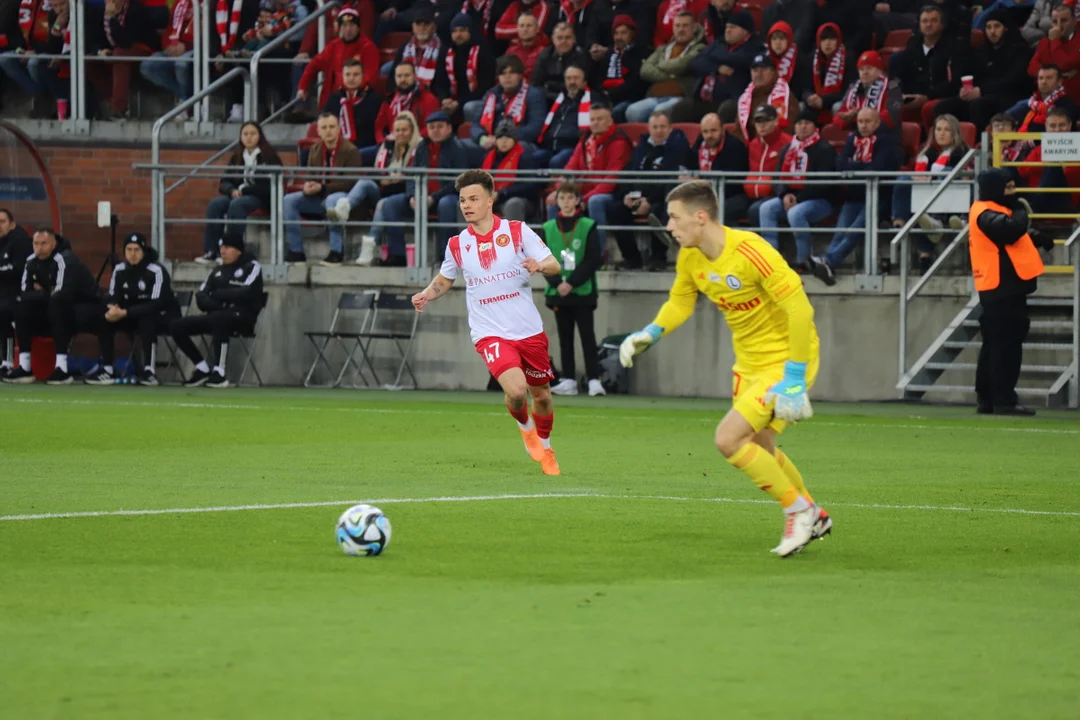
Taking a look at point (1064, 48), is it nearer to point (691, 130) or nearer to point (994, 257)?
point (994, 257)

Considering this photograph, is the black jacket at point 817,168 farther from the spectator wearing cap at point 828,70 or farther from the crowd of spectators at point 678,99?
the spectator wearing cap at point 828,70

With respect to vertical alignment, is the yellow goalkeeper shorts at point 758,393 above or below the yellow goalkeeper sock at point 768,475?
above

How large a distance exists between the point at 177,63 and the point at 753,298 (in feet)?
64.7

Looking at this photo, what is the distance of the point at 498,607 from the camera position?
653 cm

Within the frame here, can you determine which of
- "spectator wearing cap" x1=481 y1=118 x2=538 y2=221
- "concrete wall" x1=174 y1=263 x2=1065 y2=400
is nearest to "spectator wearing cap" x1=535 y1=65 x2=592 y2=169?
"spectator wearing cap" x1=481 y1=118 x2=538 y2=221

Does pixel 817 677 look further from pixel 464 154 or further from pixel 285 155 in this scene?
pixel 285 155

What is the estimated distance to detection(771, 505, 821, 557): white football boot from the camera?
7.95m

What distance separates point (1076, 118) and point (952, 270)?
2223mm

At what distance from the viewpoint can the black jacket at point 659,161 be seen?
68.9 ft

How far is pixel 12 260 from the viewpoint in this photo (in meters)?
23.5

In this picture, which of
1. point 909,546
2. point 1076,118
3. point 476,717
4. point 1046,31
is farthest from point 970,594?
point 1046,31

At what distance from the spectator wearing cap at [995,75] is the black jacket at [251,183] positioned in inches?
341

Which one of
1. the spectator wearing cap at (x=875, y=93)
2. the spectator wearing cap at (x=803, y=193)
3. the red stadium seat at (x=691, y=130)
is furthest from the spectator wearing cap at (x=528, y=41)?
the spectator wearing cap at (x=875, y=93)

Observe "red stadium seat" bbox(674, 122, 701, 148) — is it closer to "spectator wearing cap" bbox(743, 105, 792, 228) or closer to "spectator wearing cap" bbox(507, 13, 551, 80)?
"spectator wearing cap" bbox(743, 105, 792, 228)
